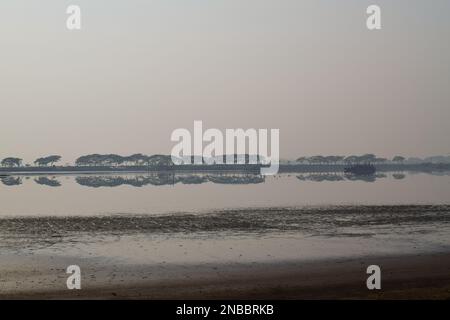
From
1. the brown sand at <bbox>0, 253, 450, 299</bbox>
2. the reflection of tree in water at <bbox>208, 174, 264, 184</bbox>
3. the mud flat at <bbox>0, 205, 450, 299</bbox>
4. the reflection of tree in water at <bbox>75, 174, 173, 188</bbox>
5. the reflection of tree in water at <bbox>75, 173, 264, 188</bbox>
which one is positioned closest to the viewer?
the brown sand at <bbox>0, 253, 450, 299</bbox>

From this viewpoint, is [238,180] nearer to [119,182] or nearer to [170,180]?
[170,180]

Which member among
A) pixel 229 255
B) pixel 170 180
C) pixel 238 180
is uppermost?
pixel 229 255

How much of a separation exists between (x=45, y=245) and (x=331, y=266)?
12.8m

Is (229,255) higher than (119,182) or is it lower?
higher

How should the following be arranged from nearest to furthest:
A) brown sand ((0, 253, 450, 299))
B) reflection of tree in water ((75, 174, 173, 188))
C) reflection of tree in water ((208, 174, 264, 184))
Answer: brown sand ((0, 253, 450, 299)) < reflection of tree in water ((75, 174, 173, 188)) < reflection of tree in water ((208, 174, 264, 184))

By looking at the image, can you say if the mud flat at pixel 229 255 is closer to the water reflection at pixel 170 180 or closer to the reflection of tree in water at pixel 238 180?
the water reflection at pixel 170 180

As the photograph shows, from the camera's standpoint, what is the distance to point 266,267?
65.3 feet

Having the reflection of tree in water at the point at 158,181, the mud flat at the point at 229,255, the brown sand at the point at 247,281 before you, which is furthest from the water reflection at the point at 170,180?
the brown sand at the point at 247,281

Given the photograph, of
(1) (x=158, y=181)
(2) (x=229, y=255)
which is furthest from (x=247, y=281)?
(1) (x=158, y=181)

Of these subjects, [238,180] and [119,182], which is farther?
[238,180]

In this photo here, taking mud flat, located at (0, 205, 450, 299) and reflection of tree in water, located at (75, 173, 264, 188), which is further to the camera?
reflection of tree in water, located at (75, 173, 264, 188)

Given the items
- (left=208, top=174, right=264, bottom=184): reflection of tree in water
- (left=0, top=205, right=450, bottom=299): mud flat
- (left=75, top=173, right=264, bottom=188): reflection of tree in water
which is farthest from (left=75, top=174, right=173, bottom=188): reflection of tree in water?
(left=0, top=205, right=450, bottom=299): mud flat

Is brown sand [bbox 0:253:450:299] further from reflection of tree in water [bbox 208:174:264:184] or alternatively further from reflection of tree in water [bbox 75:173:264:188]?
reflection of tree in water [bbox 208:174:264:184]
